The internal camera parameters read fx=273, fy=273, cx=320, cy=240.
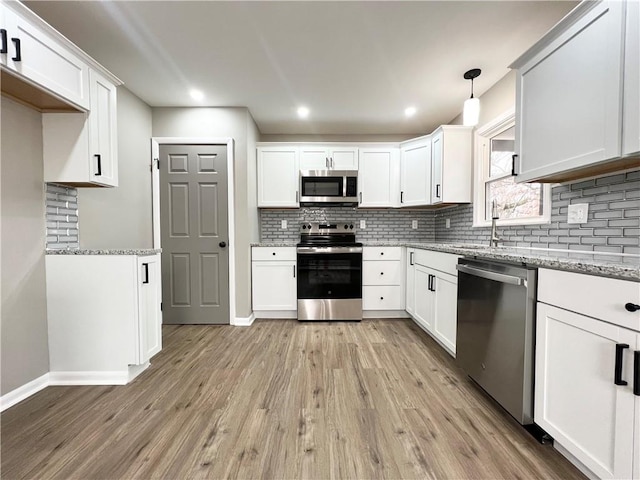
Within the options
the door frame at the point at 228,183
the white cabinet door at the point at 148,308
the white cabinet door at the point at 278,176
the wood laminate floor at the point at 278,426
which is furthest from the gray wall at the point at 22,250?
the white cabinet door at the point at 278,176

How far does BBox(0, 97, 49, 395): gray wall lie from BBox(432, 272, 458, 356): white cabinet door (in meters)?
2.95

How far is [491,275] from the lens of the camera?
1.58 metres

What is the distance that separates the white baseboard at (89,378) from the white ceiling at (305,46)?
2387mm

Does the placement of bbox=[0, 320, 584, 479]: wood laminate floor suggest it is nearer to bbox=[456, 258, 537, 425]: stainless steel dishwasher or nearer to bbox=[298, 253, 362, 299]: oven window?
bbox=[456, 258, 537, 425]: stainless steel dishwasher

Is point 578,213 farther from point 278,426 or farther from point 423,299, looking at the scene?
point 278,426

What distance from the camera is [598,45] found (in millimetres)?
1248

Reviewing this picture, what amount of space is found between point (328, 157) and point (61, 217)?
8.84 feet

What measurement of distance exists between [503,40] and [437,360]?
2.49 meters

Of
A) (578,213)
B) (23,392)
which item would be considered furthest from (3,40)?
(578,213)

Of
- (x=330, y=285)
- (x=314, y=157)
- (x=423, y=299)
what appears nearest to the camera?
(x=423, y=299)

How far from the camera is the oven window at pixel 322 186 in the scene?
3465mm

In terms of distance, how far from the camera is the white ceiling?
1.72 metres

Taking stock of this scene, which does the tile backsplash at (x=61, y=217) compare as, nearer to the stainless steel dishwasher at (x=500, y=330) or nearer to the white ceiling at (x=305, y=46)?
the white ceiling at (x=305, y=46)

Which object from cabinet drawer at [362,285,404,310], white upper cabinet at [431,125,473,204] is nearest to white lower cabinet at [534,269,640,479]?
white upper cabinet at [431,125,473,204]
